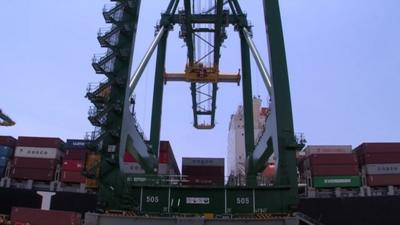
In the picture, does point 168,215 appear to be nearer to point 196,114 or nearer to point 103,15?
point 103,15

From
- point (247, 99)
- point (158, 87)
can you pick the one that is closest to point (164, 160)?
point (158, 87)

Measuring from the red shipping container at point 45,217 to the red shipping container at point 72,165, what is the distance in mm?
16928

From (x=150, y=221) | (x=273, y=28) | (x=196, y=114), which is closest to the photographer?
(x=150, y=221)

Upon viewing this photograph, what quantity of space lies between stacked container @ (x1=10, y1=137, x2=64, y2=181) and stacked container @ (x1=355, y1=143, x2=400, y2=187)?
1233 inches

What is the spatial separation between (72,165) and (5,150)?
24.0 feet

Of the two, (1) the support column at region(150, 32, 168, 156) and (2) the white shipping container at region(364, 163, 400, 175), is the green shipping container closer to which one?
(2) the white shipping container at region(364, 163, 400, 175)

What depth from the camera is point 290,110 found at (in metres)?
20.7

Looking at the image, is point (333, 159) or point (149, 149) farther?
point (333, 159)

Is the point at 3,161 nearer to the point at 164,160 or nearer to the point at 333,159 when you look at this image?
the point at 164,160

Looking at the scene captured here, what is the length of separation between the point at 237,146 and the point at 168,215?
3942 centimetres

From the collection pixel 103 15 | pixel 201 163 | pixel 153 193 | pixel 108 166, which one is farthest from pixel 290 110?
pixel 201 163

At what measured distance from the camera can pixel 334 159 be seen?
126ft

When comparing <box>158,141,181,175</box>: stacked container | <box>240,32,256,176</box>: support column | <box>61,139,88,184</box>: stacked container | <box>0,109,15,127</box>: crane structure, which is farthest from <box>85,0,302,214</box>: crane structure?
<box>0,109,15,127</box>: crane structure

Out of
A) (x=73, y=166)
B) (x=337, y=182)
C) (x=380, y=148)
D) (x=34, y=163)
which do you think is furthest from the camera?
(x=34, y=163)
